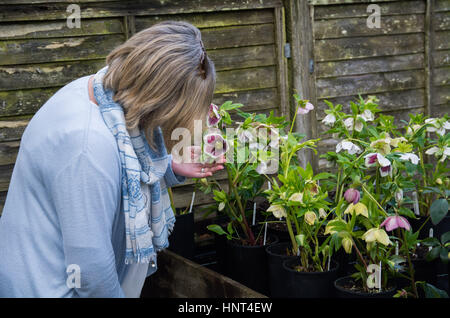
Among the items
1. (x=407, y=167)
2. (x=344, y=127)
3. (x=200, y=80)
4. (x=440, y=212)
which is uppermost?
(x=200, y=80)

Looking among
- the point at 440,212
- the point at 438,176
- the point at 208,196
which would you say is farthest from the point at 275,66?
the point at 440,212

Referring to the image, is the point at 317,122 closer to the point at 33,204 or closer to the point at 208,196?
the point at 208,196

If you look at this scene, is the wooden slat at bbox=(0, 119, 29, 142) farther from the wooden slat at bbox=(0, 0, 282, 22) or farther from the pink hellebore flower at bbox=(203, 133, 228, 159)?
the pink hellebore flower at bbox=(203, 133, 228, 159)

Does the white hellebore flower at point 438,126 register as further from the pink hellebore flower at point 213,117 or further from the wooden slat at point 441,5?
the wooden slat at point 441,5

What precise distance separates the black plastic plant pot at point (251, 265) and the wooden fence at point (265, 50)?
0.65m

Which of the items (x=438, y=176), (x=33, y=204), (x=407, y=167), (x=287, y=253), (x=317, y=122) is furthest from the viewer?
(x=317, y=122)

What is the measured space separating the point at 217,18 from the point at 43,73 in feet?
2.99

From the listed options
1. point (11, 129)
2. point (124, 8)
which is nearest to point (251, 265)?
point (11, 129)

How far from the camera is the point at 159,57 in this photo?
4.12 feet

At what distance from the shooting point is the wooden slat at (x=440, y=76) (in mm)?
3346

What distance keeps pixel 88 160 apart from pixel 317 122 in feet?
6.78

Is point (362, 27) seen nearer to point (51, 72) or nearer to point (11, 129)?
point (51, 72)
